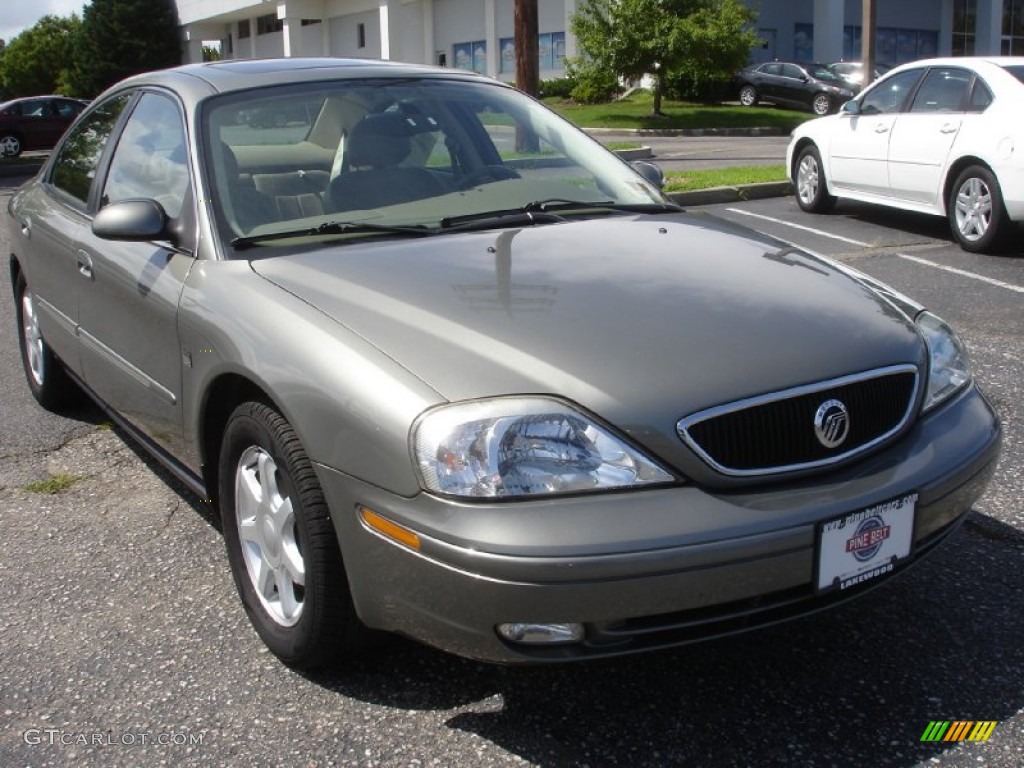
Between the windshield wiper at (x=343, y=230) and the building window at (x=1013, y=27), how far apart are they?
4376cm

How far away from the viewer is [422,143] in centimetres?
379

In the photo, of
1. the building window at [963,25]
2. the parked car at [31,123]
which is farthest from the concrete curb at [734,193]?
the building window at [963,25]

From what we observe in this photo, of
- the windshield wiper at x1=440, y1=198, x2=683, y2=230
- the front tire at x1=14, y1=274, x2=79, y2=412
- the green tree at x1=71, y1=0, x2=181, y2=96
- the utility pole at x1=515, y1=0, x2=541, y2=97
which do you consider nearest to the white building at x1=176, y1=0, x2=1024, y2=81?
the green tree at x1=71, y1=0, x2=181, y2=96

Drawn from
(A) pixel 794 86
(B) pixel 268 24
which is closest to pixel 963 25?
(A) pixel 794 86

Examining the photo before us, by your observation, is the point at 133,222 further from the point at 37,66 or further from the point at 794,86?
the point at 37,66

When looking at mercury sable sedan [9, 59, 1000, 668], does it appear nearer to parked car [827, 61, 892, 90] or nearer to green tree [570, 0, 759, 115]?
green tree [570, 0, 759, 115]

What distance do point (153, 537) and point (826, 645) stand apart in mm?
2253

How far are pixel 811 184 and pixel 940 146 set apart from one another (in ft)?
6.60

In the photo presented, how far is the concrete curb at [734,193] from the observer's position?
11.8 m

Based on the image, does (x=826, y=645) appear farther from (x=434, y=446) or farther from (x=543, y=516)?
(x=434, y=446)

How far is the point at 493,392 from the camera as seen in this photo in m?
2.39

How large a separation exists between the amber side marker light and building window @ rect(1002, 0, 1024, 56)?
44.7 metres

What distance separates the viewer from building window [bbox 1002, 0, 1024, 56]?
41.5 metres

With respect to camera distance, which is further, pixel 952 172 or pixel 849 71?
pixel 849 71
